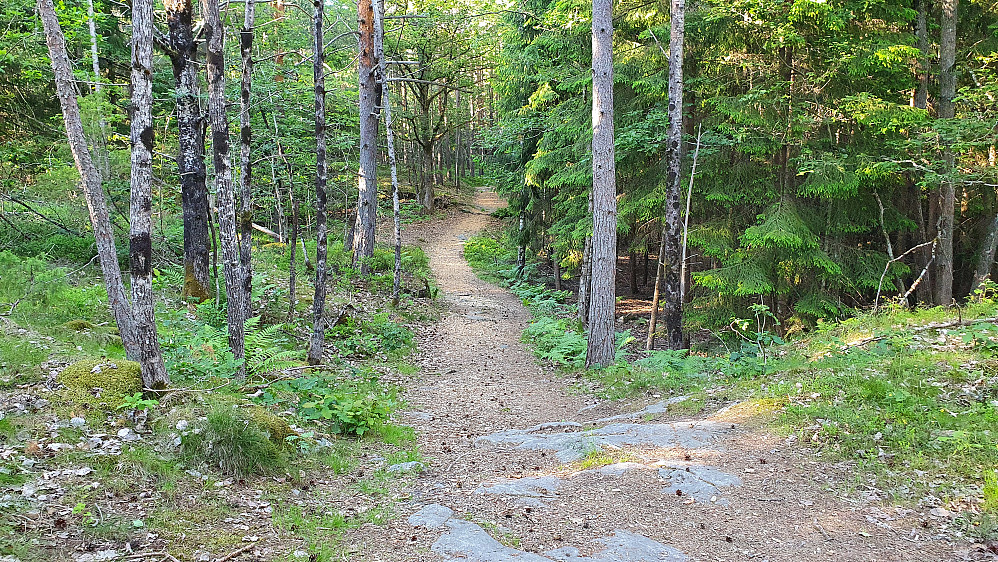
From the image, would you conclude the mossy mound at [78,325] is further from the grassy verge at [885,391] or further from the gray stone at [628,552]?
the grassy verge at [885,391]

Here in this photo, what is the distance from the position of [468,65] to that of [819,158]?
73.1 ft

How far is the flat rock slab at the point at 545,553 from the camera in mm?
4336

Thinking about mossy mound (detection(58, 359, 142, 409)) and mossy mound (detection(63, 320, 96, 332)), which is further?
mossy mound (detection(63, 320, 96, 332))

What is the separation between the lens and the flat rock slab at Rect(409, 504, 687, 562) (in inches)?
171

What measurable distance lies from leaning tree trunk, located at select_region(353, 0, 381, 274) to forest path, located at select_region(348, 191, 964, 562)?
34.1 ft

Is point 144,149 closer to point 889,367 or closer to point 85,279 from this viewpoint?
point 85,279

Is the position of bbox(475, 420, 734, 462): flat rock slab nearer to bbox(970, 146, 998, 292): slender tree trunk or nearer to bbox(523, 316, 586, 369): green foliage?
bbox(523, 316, 586, 369): green foliage

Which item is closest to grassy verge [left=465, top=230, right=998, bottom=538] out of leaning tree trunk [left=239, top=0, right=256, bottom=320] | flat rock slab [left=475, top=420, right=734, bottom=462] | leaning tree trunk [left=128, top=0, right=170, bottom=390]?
flat rock slab [left=475, top=420, right=734, bottom=462]

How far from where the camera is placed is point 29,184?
37.4 ft

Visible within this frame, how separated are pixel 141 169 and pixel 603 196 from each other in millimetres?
7606

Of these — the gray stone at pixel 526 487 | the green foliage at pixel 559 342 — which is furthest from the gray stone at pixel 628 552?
the green foliage at pixel 559 342

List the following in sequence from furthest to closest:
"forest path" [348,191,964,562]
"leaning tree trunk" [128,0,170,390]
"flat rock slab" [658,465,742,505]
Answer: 1. "leaning tree trunk" [128,0,170,390]
2. "flat rock slab" [658,465,742,505]
3. "forest path" [348,191,964,562]

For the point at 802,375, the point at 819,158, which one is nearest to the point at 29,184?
the point at 802,375

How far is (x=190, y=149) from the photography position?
9.98 meters
